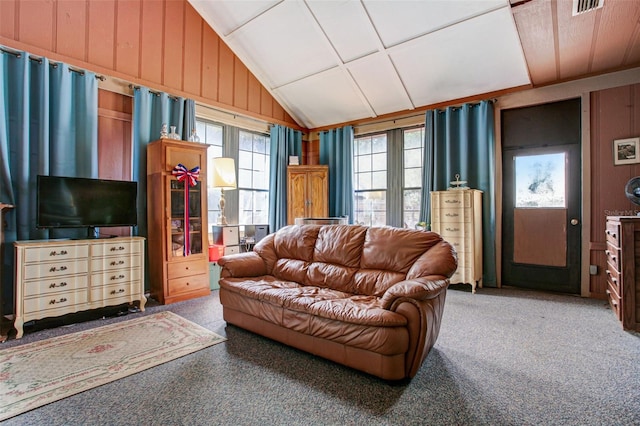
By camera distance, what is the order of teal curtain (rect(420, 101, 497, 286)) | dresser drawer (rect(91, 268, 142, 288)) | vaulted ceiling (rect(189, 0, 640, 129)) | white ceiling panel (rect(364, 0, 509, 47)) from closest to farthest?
dresser drawer (rect(91, 268, 142, 288)), vaulted ceiling (rect(189, 0, 640, 129)), white ceiling panel (rect(364, 0, 509, 47)), teal curtain (rect(420, 101, 497, 286))

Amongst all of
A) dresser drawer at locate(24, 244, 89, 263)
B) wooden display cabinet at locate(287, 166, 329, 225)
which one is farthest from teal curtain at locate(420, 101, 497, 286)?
dresser drawer at locate(24, 244, 89, 263)

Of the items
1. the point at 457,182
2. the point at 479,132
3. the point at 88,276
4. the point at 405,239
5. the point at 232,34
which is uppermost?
the point at 232,34

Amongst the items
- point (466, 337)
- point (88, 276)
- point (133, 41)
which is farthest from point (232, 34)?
point (466, 337)

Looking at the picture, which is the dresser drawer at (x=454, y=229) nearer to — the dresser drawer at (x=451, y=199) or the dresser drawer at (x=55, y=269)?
the dresser drawer at (x=451, y=199)

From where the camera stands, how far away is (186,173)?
3.71 m

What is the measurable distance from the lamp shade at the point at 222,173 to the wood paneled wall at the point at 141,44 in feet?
3.03

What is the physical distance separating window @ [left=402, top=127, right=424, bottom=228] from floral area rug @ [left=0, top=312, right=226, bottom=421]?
3468 millimetres

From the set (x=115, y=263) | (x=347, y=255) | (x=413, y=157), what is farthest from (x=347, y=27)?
(x=115, y=263)

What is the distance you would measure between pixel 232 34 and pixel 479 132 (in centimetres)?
370

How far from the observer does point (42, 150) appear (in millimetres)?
3115

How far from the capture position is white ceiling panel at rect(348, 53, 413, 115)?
430cm

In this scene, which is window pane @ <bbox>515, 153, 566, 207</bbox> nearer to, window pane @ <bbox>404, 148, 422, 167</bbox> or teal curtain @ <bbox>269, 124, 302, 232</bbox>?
window pane @ <bbox>404, 148, 422, 167</bbox>

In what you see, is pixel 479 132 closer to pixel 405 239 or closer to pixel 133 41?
pixel 405 239

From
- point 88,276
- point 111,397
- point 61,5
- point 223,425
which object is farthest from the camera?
point 61,5
